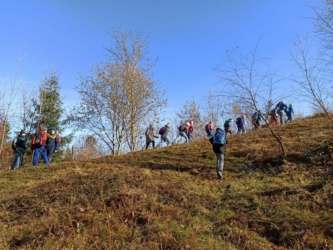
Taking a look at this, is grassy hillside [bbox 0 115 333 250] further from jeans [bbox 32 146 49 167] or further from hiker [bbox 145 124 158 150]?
hiker [bbox 145 124 158 150]

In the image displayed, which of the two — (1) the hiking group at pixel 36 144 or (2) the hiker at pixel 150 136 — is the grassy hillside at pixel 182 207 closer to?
(1) the hiking group at pixel 36 144

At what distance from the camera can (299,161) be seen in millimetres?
10172

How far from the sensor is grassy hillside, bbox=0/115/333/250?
208 inches

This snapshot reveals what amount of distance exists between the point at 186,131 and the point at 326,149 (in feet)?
30.1

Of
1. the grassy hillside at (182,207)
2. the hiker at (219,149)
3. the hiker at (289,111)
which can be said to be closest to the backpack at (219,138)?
the hiker at (219,149)

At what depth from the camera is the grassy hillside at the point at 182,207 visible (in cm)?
528

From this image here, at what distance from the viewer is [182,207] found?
22.6 feet

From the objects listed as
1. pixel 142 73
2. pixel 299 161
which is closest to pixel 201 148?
pixel 299 161

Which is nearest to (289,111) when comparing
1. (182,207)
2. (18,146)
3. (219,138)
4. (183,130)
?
(183,130)

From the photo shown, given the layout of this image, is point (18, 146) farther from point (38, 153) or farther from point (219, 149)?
point (219, 149)

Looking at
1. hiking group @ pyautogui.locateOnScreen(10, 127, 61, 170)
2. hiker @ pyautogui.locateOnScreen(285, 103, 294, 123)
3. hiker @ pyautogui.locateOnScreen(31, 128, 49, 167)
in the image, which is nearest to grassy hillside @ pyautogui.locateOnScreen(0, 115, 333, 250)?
hiker @ pyautogui.locateOnScreen(31, 128, 49, 167)

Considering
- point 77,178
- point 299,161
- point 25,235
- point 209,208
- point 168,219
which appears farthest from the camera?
point 299,161

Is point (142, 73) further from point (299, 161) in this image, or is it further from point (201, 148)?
point (299, 161)

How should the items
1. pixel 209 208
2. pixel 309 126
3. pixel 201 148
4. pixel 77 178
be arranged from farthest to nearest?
pixel 309 126 < pixel 201 148 < pixel 77 178 < pixel 209 208
